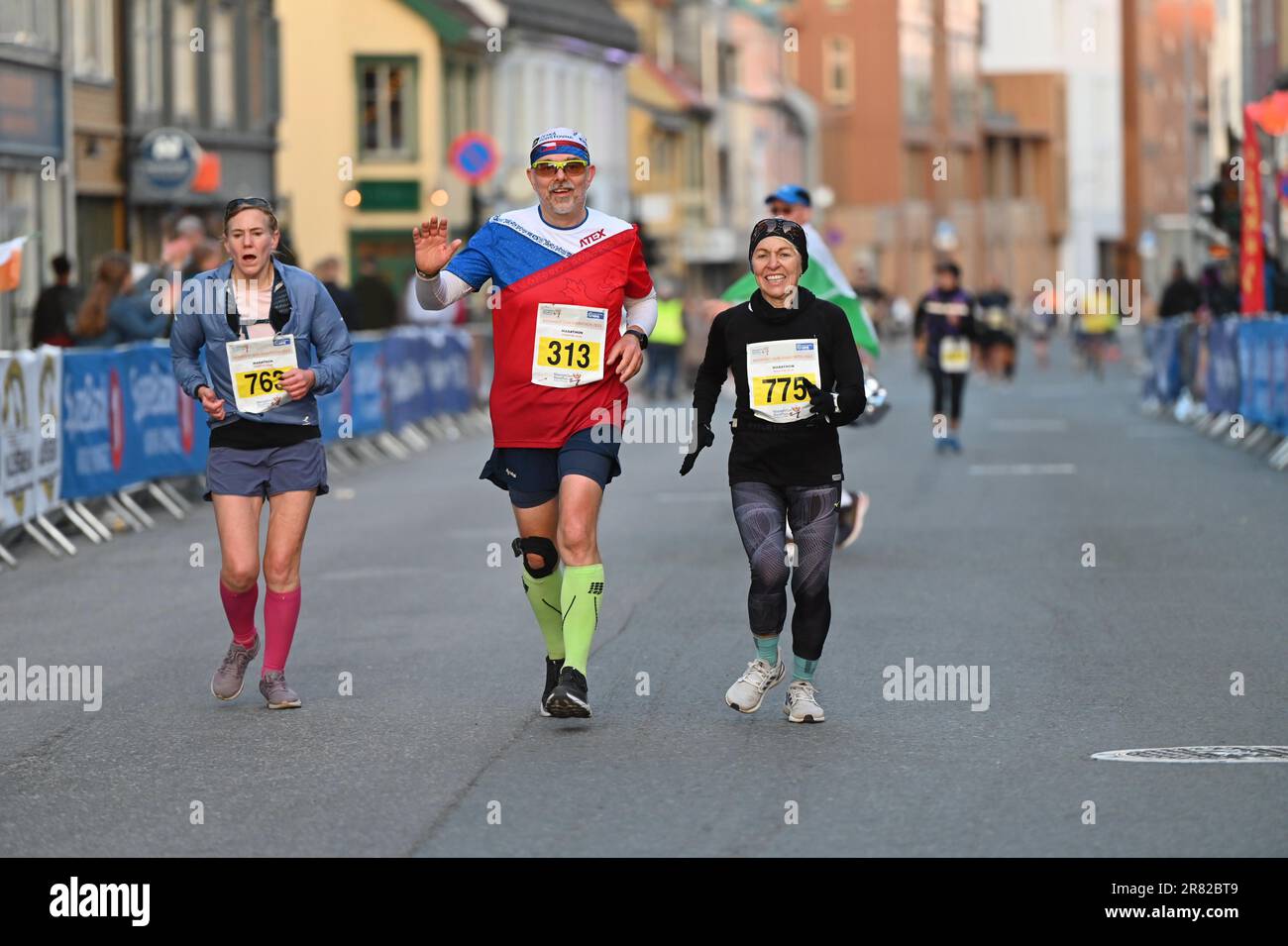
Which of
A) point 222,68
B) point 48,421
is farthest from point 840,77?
point 48,421

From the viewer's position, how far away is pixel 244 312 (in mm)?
9703

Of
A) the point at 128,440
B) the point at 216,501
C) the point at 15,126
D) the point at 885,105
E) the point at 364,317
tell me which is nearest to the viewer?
the point at 216,501

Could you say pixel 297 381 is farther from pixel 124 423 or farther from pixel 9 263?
pixel 124 423

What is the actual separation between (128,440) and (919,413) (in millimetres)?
17532

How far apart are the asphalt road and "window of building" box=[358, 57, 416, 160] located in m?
37.1

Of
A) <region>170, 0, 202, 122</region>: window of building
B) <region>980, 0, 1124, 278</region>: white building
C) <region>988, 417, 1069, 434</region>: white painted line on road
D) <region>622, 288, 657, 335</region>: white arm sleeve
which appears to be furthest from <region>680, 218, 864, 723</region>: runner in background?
<region>980, 0, 1124, 278</region>: white building

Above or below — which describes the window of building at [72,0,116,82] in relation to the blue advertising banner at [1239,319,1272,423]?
above

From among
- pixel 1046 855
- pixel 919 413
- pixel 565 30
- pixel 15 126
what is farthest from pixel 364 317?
pixel 565 30

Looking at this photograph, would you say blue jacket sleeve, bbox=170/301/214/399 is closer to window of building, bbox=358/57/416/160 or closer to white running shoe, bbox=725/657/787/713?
white running shoe, bbox=725/657/787/713

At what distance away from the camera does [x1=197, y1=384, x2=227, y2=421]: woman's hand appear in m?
9.54

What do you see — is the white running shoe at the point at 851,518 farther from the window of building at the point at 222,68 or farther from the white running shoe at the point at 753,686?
the window of building at the point at 222,68

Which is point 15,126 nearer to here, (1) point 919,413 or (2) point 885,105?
(1) point 919,413

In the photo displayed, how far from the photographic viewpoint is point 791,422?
929 cm
